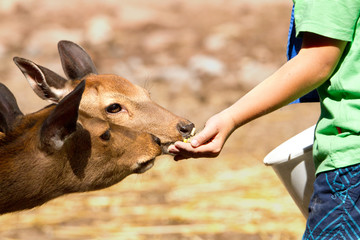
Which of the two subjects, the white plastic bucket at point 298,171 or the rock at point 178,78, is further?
the rock at point 178,78

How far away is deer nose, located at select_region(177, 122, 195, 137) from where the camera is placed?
369 cm

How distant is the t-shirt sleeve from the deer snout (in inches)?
52.7

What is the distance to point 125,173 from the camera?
3.15 m

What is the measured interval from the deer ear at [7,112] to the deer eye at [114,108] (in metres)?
0.85

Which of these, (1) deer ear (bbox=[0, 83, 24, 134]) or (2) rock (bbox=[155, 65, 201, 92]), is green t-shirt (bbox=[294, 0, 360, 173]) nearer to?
(1) deer ear (bbox=[0, 83, 24, 134])

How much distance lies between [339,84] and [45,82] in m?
1.99

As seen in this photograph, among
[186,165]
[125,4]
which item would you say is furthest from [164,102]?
[125,4]

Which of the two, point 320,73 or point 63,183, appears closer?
point 320,73

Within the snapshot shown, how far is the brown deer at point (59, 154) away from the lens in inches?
117

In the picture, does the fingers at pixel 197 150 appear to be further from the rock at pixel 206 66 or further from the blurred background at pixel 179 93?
Answer: the rock at pixel 206 66

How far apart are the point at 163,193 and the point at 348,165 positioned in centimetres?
330

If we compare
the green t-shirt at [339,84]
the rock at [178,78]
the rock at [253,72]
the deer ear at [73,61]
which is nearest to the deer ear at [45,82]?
the deer ear at [73,61]

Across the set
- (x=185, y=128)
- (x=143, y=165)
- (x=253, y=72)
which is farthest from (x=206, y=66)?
(x=143, y=165)

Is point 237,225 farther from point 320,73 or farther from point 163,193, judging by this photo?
point 320,73
